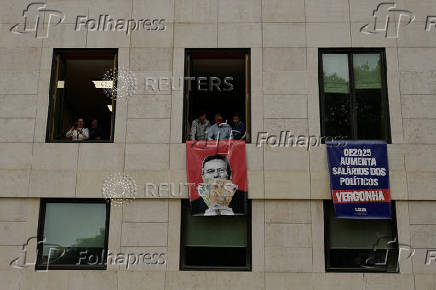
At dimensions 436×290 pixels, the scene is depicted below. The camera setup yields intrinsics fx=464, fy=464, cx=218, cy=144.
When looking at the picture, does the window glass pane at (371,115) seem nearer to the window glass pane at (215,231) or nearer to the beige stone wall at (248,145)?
the beige stone wall at (248,145)

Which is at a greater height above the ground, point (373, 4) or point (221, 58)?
point (373, 4)

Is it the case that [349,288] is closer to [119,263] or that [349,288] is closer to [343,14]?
[119,263]

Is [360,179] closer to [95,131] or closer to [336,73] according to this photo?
[336,73]

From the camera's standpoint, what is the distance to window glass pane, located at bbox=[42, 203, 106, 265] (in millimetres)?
12812

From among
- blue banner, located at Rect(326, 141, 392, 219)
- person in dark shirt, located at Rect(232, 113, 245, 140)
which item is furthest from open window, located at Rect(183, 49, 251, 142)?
blue banner, located at Rect(326, 141, 392, 219)

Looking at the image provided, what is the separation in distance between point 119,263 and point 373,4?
409 inches

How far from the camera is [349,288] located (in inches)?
475

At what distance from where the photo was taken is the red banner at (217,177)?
12633 mm

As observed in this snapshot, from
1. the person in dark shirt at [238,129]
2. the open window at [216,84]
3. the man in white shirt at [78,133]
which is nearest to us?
the person in dark shirt at [238,129]

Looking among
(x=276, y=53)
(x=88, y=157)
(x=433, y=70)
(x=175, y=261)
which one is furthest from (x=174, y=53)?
(x=433, y=70)

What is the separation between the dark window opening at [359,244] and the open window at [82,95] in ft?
22.2

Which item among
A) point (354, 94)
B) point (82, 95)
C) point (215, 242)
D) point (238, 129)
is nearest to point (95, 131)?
point (82, 95)

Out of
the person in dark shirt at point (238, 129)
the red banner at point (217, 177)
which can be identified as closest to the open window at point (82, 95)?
the red banner at point (217, 177)

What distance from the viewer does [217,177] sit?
12852 mm
